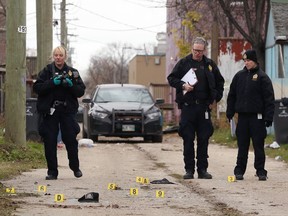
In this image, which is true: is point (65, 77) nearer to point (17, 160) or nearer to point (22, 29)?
point (17, 160)

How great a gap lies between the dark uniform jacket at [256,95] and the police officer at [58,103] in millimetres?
2285

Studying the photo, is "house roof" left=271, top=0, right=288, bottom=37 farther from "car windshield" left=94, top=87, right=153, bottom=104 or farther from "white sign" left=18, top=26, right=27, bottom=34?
"white sign" left=18, top=26, right=27, bottom=34

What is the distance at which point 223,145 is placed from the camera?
2519 centimetres

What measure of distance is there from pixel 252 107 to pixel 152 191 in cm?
270

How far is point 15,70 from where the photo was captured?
16.4 m

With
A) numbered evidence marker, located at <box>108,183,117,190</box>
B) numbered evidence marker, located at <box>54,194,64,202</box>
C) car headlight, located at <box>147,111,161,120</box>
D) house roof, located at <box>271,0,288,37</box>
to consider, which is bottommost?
numbered evidence marker, located at <box>108,183,117,190</box>

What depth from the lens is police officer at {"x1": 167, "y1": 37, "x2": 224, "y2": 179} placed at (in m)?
13.4

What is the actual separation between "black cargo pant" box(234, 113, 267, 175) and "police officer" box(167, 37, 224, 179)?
0.44 metres

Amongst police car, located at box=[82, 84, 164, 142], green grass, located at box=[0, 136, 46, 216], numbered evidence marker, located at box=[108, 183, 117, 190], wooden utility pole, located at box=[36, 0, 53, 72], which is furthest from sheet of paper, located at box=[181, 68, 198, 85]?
police car, located at box=[82, 84, 164, 142]

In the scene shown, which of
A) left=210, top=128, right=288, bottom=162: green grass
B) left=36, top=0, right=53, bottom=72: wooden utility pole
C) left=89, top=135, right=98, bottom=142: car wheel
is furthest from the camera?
left=89, top=135, right=98, bottom=142: car wheel

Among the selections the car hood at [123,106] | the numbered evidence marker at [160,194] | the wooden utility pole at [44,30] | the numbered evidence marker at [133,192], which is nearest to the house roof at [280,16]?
the car hood at [123,106]

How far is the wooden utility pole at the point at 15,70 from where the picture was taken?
16281 millimetres

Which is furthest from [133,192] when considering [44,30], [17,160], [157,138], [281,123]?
[157,138]

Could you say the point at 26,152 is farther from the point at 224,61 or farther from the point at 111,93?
the point at 224,61
